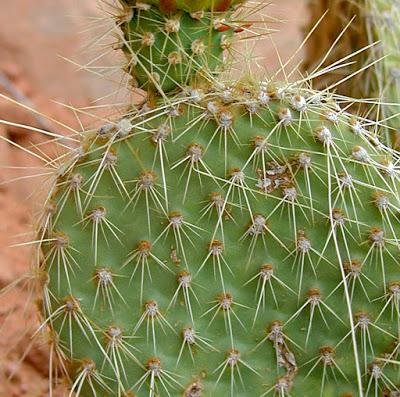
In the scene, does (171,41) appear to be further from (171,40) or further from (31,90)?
(31,90)

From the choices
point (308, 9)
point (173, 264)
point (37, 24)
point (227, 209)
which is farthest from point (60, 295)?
point (37, 24)

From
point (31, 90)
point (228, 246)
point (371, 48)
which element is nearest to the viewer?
point (228, 246)

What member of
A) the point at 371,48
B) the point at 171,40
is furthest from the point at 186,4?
the point at 371,48

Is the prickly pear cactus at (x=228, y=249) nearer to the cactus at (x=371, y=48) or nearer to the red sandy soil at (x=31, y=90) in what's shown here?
the cactus at (x=371, y=48)

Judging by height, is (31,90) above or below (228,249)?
below

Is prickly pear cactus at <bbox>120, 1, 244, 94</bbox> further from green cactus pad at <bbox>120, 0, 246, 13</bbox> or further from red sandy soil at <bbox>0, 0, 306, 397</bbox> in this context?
red sandy soil at <bbox>0, 0, 306, 397</bbox>

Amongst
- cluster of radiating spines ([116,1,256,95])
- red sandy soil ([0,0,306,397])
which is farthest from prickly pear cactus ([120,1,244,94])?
red sandy soil ([0,0,306,397])
